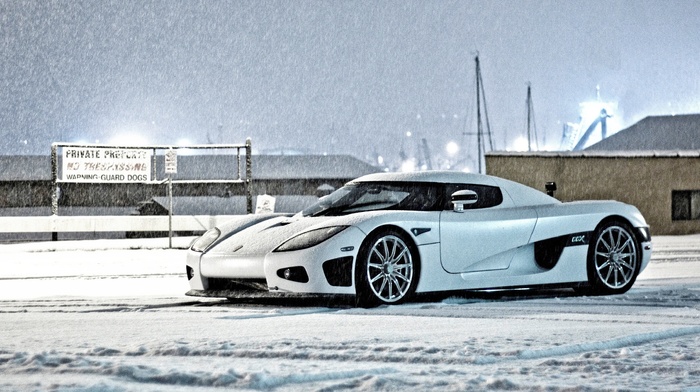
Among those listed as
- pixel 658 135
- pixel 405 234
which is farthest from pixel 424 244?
pixel 658 135

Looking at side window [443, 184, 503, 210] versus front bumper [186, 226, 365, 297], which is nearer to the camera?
front bumper [186, 226, 365, 297]

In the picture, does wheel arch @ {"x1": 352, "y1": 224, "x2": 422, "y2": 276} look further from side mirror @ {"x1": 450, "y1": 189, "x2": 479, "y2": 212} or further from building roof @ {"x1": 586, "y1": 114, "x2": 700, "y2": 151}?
building roof @ {"x1": 586, "y1": 114, "x2": 700, "y2": 151}

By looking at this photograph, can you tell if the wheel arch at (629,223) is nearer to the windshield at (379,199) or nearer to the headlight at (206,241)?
the windshield at (379,199)

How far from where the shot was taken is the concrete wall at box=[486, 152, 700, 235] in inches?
1004

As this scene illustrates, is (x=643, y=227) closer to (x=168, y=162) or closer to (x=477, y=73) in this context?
(x=168, y=162)

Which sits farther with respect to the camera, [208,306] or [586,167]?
[586,167]

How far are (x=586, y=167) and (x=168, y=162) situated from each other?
32.6 feet

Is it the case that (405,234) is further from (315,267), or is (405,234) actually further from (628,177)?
(628,177)

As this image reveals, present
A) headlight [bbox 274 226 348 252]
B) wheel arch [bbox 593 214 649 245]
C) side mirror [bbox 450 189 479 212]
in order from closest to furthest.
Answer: headlight [bbox 274 226 348 252] → side mirror [bbox 450 189 479 212] → wheel arch [bbox 593 214 649 245]

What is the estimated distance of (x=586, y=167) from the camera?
25.5 meters

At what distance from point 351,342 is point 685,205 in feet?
70.2

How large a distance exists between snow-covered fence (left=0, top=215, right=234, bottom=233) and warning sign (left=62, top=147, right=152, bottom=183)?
4.30ft

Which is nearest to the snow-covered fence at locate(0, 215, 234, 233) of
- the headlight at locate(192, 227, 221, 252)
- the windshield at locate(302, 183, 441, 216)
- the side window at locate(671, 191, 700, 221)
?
the side window at locate(671, 191, 700, 221)

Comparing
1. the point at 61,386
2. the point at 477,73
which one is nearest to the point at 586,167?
the point at 61,386
